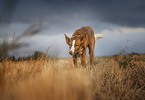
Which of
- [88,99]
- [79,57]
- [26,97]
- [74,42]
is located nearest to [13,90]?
[26,97]

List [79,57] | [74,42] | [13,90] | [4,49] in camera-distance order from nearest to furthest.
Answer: [13,90], [4,49], [74,42], [79,57]

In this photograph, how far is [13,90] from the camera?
178 centimetres

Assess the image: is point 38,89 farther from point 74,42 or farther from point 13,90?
point 74,42

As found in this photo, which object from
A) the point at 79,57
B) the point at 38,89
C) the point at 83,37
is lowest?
the point at 38,89

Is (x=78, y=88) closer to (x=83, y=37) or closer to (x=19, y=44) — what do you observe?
(x=19, y=44)

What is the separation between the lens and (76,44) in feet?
13.2

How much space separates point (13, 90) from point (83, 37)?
9.34 feet

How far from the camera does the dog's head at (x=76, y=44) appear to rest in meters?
3.97

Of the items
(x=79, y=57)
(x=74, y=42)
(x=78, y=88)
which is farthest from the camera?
(x=79, y=57)

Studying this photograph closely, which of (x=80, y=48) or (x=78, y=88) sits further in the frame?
(x=80, y=48)

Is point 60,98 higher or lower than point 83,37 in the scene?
lower

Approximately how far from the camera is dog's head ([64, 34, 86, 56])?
13.0ft

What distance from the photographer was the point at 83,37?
166 inches

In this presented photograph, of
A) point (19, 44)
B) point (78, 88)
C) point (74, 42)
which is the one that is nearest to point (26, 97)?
point (78, 88)
